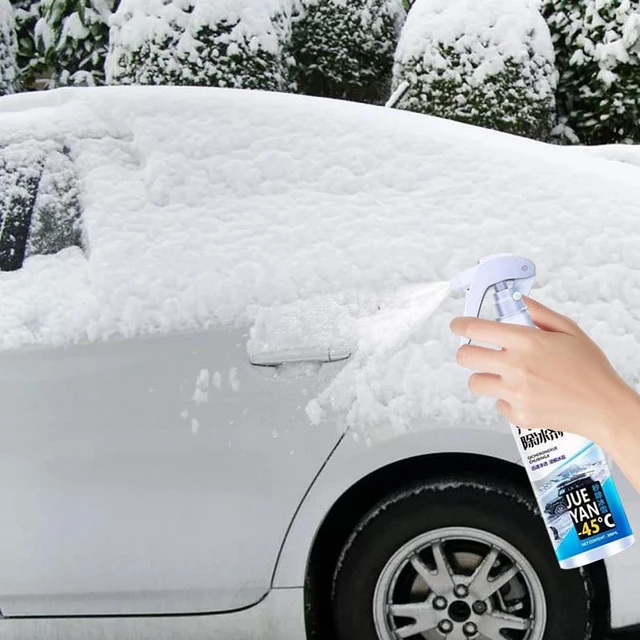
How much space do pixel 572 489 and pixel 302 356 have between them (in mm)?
821

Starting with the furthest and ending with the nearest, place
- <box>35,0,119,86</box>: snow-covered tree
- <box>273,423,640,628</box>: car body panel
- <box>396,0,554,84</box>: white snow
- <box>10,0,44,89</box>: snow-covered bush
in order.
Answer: <box>10,0,44,89</box>: snow-covered bush, <box>35,0,119,86</box>: snow-covered tree, <box>396,0,554,84</box>: white snow, <box>273,423,640,628</box>: car body panel

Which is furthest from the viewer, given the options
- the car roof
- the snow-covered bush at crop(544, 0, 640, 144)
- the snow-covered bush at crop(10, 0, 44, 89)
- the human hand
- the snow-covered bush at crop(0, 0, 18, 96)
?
the snow-covered bush at crop(10, 0, 44, 89)

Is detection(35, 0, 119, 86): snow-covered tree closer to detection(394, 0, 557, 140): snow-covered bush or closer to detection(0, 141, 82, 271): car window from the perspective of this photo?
detection(394, 0, 557, 140): snow-covered bush

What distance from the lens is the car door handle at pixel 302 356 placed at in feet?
6.23

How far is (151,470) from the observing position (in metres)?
1.94

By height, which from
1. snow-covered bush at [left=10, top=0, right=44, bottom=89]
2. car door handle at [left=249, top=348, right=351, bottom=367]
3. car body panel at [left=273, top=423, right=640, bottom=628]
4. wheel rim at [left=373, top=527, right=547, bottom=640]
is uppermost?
car door handle at [left=249, top=348, right=351, bottom=367]

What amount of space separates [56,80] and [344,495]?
250 inches

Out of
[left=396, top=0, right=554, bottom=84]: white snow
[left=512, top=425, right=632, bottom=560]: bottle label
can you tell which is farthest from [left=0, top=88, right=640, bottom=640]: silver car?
[left=396, top=0, right=554, bottom=84]: white snow

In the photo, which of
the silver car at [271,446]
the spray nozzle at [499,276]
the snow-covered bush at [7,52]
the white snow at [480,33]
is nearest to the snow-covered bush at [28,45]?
the snow-covered bush at [7,52]

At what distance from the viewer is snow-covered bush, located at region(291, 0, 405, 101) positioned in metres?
6.41

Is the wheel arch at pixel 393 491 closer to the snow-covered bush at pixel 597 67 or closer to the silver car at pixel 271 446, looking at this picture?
the silver car at pixel 271 446

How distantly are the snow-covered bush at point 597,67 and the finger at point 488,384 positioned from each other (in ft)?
16.7

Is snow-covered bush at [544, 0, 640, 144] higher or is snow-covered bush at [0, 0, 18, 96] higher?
snow-covered bush at [544, 0, 640, 144]

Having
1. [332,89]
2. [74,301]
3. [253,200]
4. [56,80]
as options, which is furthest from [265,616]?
[56,80]
